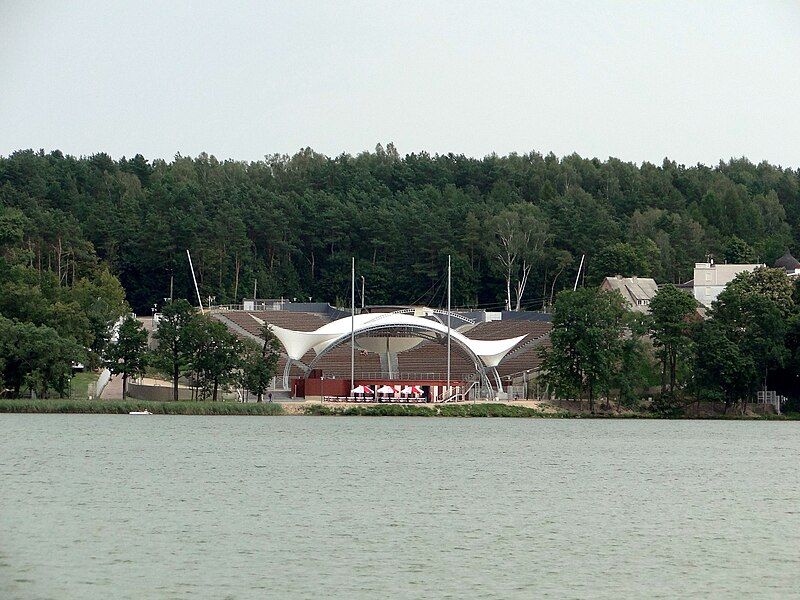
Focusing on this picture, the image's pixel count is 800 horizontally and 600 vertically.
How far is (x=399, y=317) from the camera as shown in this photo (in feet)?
284

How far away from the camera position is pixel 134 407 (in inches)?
2990

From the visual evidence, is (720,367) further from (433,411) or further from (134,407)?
(134,407)

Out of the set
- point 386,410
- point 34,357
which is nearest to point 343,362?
point 386,410

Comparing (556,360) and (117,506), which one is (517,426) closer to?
(556,360)

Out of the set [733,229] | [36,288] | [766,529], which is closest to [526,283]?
[733,229]

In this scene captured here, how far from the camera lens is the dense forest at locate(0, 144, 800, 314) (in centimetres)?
11756

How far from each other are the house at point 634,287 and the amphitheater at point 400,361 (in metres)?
10.9

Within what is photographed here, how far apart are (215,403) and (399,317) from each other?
47.2ft

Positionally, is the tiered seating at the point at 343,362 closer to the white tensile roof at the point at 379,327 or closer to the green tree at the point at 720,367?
the white tensile roof at the point at 379,327

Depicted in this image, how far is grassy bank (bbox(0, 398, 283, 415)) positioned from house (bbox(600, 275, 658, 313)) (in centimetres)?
3475

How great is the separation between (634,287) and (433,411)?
32.7 m

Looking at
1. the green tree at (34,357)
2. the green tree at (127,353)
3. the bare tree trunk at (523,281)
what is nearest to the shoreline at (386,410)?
Result: the green tree at (127,353)

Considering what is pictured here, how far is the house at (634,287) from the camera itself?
104662 mm

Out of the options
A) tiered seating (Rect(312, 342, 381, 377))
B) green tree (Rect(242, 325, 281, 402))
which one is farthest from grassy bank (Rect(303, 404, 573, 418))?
tiered seating (Rect(312, 342, 381, 377))
